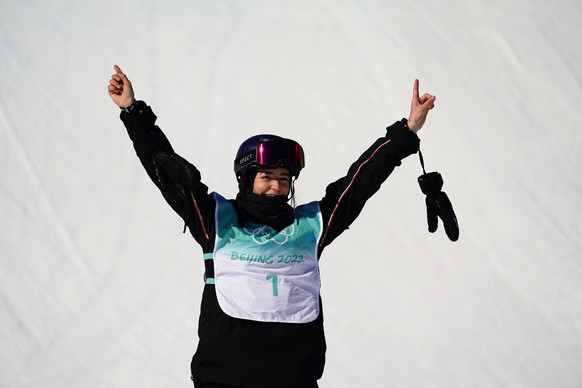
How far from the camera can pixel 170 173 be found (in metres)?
2.34

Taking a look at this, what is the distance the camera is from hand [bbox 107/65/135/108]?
2434 mm

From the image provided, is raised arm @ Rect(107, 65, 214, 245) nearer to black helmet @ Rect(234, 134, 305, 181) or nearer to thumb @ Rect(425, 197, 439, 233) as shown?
black helmet @ Rect(234, 134, 305, 181)

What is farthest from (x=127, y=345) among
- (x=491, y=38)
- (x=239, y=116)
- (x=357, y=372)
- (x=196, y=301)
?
(x=491, y=38)

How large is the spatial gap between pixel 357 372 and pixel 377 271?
0.78 meters

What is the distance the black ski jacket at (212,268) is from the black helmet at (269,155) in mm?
161

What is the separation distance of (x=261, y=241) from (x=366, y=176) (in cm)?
39

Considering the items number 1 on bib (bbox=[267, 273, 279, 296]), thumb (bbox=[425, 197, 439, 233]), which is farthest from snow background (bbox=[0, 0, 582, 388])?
number 1 on bib (bbox=[267, 273, 279, 296])

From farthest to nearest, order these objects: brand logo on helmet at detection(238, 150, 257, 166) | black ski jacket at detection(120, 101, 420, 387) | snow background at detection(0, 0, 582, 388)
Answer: snow background at detection(0, 0, 582, 388) < brand logo on helmet at detection(238, 150, 257, 166) < black ski jacket at detection(120, 101, 420, 387)

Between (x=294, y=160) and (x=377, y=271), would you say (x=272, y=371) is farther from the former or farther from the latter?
(x=377, y=271)

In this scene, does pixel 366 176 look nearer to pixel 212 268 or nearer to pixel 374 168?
pixel 374 168

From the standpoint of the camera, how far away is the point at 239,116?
17.9 ft

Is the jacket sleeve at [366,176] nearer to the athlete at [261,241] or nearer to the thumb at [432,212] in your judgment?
the athlete at [261,241]

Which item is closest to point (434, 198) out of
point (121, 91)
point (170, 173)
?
point (170, 173)

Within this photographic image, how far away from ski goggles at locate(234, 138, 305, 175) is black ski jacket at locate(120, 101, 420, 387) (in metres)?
0.17
